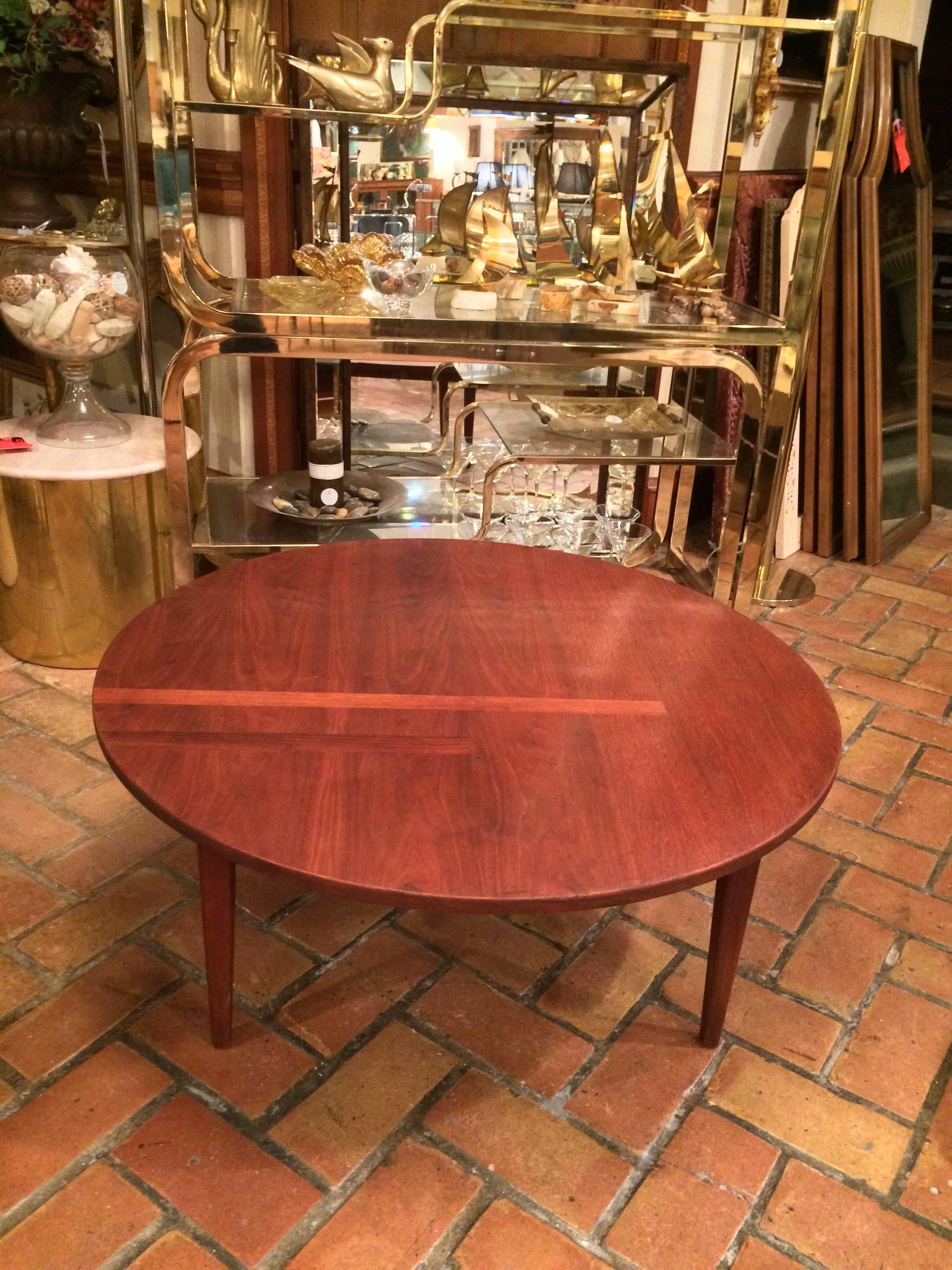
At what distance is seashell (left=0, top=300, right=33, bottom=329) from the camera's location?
2307 mm

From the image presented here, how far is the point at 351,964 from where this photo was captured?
5.53ft

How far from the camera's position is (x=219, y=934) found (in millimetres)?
1386

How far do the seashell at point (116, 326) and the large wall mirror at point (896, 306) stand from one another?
7.24ft

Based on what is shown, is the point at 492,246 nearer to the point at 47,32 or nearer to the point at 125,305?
the point at 125,305

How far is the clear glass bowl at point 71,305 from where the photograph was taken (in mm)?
2301

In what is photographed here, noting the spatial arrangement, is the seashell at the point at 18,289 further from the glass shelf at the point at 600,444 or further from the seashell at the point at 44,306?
the glass shelf at the point at 600,444

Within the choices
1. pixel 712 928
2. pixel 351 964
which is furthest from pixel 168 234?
pixel 712 928

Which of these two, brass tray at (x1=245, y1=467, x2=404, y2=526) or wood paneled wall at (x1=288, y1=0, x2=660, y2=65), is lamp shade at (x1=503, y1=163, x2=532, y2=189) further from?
brass tray at (x1=245, y1=467, x2=404, y2=526)

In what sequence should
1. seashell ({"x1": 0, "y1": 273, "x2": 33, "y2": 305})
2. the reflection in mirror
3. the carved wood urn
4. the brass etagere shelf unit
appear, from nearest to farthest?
the brass etagere shelf unit → seashell ({"x1": 0, "y1": 273, "x2": 33, "y2": 305}) → the carved wood urn → the reflection in mirror

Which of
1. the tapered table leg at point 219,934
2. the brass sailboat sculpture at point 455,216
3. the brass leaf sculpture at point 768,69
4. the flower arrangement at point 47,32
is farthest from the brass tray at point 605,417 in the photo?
the tapered table leg at point 219,934

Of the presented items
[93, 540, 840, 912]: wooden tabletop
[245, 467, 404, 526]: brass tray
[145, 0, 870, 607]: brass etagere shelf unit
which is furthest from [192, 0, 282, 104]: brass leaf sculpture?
[93, 540, 840, 912]: wooden tabletop

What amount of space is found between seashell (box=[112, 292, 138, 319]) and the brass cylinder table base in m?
0.31

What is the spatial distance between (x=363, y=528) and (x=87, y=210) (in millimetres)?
1513

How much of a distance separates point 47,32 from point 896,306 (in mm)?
2655
